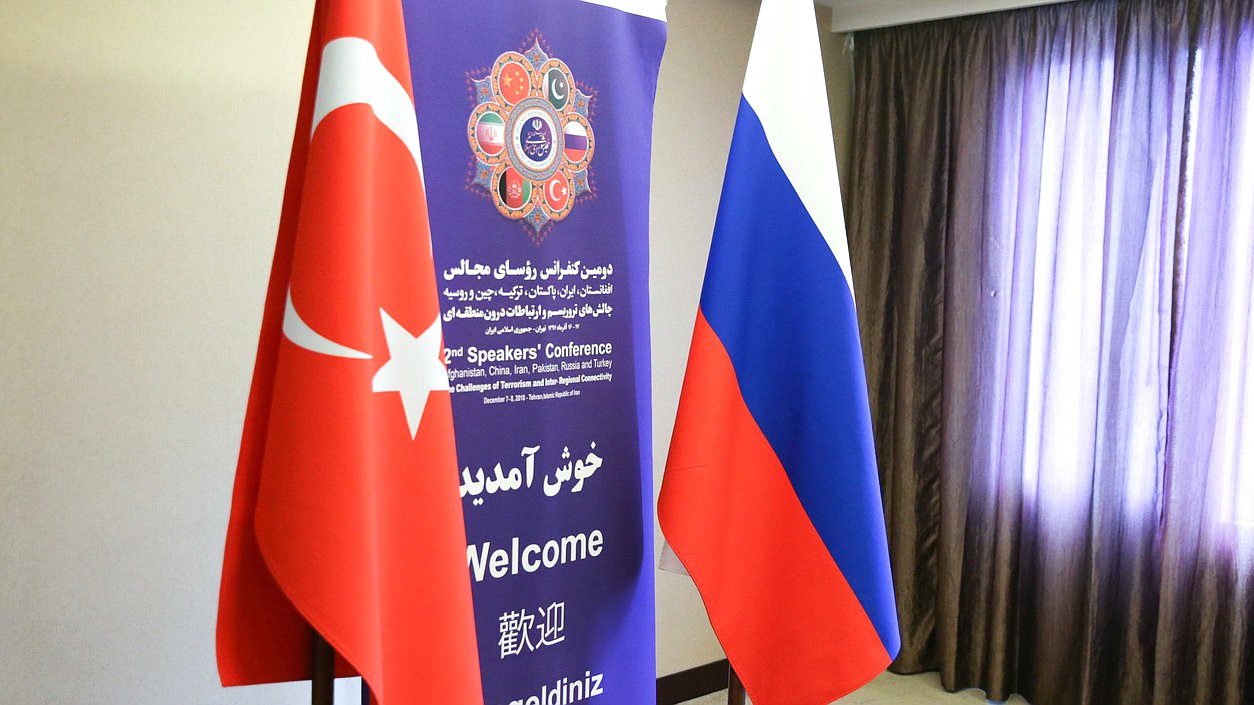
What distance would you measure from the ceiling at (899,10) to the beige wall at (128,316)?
2.20 metres

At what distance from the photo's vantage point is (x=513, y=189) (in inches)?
54.5

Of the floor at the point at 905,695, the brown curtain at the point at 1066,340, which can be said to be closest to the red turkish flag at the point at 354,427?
the floor at the point at 905,695

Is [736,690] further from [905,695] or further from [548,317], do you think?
[905,695]

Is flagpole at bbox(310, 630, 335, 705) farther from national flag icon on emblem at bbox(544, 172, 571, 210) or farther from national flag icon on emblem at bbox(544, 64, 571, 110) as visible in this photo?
national flag icon on emblem at bbox(544, 64, 571, 110)

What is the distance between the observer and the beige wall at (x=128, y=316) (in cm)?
205

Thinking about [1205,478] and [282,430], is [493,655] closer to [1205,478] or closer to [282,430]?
[282,430]

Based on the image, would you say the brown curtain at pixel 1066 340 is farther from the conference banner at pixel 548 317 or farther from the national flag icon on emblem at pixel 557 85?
the national flag icon on emblem at pixel 557 85

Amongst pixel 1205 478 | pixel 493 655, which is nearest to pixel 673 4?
pixel 1205 478

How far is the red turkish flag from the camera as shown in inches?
43.5

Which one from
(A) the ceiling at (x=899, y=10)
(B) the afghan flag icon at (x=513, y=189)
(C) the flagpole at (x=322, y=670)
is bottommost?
(C) the flagpole at (x=322, y=670)

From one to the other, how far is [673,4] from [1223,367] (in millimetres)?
2086

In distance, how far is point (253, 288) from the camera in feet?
7.73

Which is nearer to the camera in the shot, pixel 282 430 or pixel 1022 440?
pixel 282 430

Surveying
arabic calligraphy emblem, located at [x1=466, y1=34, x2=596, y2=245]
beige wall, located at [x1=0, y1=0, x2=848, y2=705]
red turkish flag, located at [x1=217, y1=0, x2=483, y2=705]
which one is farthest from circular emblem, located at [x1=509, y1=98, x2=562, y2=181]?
beige wall, located at [x1=0, y1=0, x2=848, y2=705]
